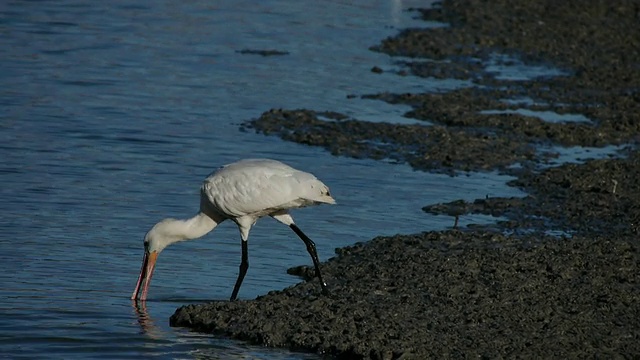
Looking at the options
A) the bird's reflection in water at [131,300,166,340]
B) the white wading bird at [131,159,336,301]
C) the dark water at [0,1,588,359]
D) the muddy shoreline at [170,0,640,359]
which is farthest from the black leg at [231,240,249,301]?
the bird's reflection in water at [131,300,166,340]

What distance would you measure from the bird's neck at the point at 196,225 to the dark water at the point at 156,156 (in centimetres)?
37

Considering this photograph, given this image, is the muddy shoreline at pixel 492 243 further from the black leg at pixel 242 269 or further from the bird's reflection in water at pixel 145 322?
the black leg at pixel 242 269

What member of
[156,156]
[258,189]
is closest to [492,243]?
[258,189]

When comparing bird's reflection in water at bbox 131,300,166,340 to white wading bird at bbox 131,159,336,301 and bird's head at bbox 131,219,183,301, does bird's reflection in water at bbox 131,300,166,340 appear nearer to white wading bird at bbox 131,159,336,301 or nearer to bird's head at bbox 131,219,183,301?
white wading bird at bbox 131,159,336,301

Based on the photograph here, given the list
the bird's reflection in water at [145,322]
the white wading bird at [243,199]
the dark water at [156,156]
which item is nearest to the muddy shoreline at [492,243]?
the bird's reflection in water at [145,322]

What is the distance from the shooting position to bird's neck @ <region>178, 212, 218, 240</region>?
10.1 m

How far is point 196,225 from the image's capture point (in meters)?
10.1

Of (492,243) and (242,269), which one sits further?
(492,243)

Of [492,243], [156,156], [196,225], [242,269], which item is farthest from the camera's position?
[156,156]

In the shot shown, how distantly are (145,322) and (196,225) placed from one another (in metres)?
1.17

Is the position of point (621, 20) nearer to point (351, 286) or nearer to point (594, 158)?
point (594, 158)

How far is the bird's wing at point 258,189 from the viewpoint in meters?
9.81

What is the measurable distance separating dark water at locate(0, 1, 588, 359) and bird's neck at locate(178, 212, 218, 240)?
368 millimetres

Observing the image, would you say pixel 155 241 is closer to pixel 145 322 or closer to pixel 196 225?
pixel 196 225
